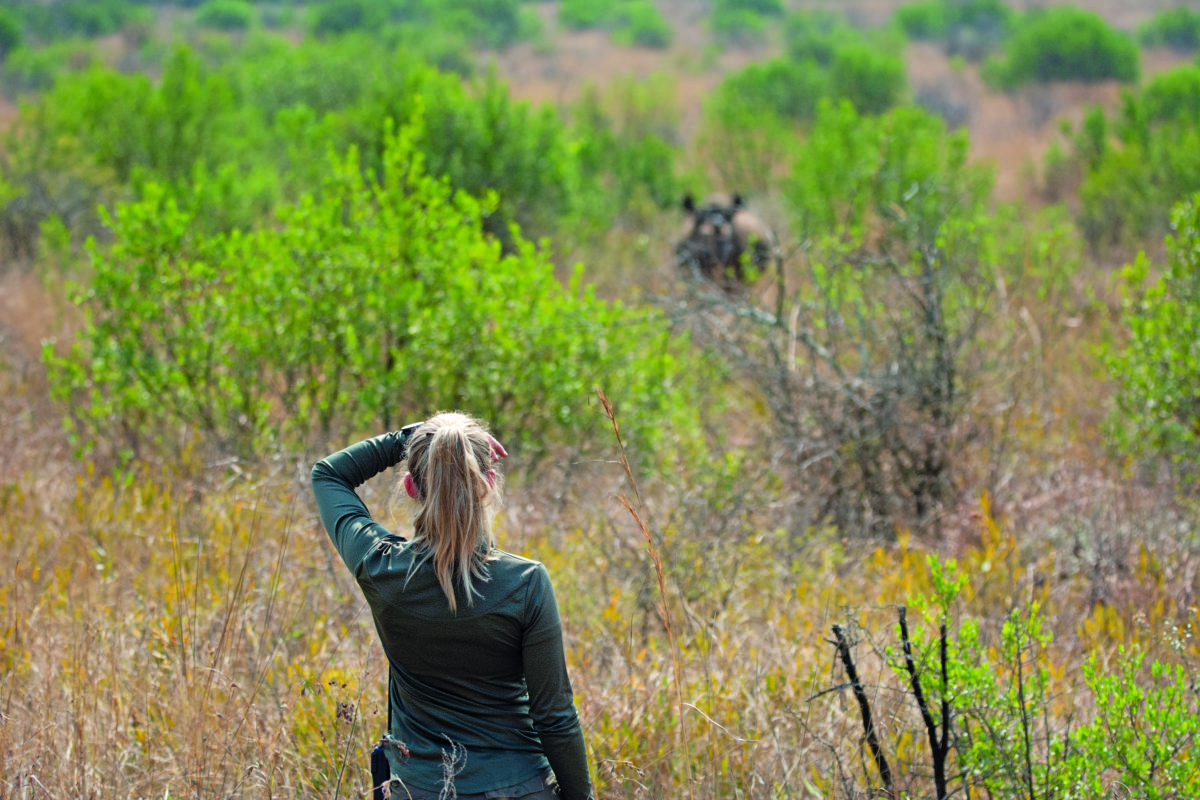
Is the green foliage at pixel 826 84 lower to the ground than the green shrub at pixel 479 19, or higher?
lower

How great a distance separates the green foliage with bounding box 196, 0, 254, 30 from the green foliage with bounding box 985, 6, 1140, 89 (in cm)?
3654

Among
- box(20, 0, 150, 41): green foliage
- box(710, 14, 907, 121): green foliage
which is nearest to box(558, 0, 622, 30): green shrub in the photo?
box(20, 0, 150, 41): green foliage

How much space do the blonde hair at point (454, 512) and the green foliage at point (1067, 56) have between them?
39.5 metres

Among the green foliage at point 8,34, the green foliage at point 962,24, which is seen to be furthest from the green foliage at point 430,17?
the green foliage at point 962,24

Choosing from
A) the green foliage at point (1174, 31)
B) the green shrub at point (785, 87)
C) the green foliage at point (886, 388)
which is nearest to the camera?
the green foliage at point (886, 388)

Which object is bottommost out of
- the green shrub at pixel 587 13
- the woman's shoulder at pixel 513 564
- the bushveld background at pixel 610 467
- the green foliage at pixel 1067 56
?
the bushveld background at pixel 610 467

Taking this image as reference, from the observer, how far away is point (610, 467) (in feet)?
21.7

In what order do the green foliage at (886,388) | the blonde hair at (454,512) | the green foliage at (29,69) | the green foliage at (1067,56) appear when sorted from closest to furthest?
the blonde hair at (454,512)
the green foliage at (886,388)
the green foliage at (29,69)
the green foliage at (1067,56)

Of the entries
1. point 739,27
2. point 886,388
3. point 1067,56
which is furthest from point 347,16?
point 886,388

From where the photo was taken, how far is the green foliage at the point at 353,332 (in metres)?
6.45

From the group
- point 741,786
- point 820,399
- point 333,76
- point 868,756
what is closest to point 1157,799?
point 868,756

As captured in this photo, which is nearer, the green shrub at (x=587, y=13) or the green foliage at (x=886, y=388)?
the green foliage at (x=886, y=388)

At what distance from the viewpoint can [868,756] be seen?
349 centimetres

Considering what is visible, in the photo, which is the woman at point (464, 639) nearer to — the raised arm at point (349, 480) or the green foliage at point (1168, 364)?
the raised arm at point (349, 480)
